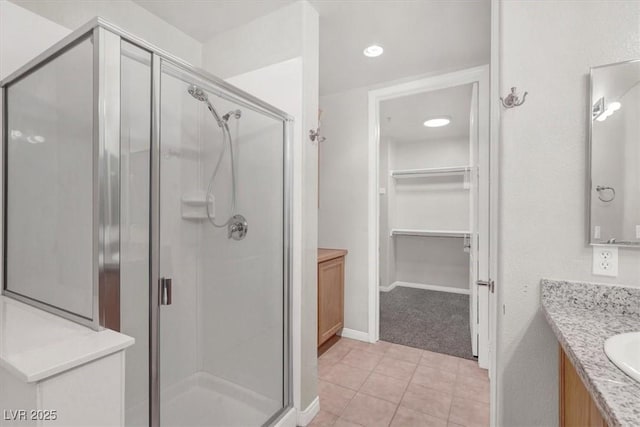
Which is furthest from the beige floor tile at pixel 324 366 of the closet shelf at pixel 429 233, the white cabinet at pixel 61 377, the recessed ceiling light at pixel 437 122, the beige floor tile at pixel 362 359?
the recessed ceiling light at pixel 437 122

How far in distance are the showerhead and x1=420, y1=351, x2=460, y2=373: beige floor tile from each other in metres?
2.54

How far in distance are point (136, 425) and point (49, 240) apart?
754 millimetres

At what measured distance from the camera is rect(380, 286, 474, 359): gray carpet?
2.89 meters

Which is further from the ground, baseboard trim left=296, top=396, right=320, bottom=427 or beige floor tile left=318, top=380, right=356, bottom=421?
baseboard trim left=296, top=396, right=320, bottom=427

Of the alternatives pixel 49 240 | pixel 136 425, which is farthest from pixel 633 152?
pixel 49 240

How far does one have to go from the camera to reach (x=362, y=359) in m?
2.59

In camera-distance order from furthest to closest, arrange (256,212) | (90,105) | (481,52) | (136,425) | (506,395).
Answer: (481,52) < (256,212) < (506,395) < (136,425) < (90,105)

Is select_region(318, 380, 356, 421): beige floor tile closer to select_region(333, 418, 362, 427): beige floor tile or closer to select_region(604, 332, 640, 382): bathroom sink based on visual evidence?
select_region(333, 418, 362, 427): beige floor tile

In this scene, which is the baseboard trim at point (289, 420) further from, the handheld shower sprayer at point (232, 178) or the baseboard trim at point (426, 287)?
the baseboard trim at point (426, 287)

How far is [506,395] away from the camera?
1313 millimetres

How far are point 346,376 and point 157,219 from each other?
1901 millimetres

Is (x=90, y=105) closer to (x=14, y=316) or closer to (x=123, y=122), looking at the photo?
(x=123, y=122)

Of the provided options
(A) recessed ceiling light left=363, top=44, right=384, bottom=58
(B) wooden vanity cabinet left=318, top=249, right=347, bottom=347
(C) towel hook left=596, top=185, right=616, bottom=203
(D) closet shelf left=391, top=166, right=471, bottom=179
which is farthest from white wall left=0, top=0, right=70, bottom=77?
(D) closet shelf left=391, top=166, right=471, bottom=179

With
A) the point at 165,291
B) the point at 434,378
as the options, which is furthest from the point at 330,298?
the point at 165,291
